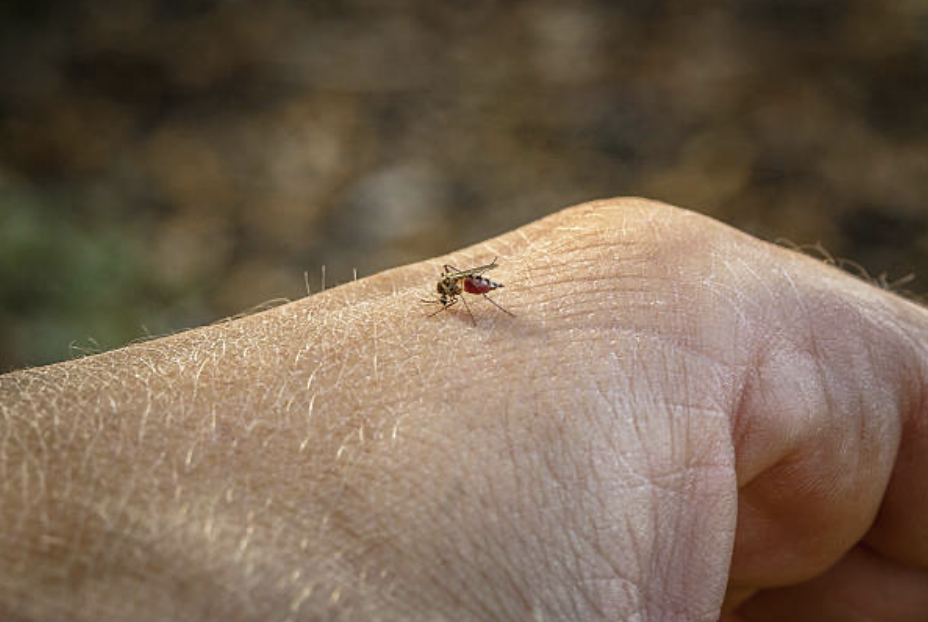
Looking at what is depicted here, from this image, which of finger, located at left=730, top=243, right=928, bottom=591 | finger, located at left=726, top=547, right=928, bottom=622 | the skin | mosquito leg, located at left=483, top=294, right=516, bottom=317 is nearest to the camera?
the skin

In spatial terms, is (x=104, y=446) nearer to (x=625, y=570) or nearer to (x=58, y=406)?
(x=58, y=406)

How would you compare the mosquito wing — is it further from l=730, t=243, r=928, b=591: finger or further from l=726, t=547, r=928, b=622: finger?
l=726, t=547, r=928, b=622: finger

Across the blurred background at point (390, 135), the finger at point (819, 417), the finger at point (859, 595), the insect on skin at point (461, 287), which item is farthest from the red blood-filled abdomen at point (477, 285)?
the blurred background at point (390, 135)

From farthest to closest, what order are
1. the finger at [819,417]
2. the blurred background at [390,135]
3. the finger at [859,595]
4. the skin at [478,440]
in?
the blurred background at [390,135] < the finger at [859,595] < the finger at [819,417] < the skin at [478,440]

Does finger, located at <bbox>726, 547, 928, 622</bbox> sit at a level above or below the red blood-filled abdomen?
below

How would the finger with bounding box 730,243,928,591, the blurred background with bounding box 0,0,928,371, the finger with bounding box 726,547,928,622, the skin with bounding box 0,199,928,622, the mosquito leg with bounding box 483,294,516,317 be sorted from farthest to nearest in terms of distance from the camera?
the blurred background with bounding box 0,0,928,371, the finger with bounding box 726,547,928,622, the finger with bounding box 730,243,928,591, the mosquito leg with bounding box 483,294,516,317, the skin with bounding box 0,199,928,622

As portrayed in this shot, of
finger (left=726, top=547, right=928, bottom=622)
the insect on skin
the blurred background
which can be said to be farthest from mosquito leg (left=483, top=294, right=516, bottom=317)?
the blurred background

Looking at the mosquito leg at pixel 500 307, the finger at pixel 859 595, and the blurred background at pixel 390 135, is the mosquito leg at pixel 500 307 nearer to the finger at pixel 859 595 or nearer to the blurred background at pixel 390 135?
the finger at pixel 859 595
